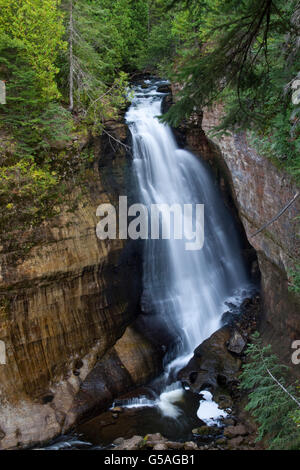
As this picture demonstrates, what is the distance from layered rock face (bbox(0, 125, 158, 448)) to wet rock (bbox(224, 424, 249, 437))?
2.84 m

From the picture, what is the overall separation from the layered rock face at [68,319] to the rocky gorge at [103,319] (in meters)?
0.03

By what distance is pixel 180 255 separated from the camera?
496 inches

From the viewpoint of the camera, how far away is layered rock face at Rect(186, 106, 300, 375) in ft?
28.2

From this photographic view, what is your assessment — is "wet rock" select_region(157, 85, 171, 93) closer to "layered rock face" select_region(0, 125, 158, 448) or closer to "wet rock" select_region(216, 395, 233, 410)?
"layered rock face" select_region(0, 125, 158, 448)

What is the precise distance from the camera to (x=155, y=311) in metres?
11.6

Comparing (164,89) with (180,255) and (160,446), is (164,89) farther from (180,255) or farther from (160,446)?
(160,446)

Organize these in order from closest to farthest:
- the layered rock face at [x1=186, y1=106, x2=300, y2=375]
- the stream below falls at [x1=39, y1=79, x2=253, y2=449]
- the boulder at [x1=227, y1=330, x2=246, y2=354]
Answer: the layered rock face at [x1=186, y1=106, x2=300, y2=375], the stream below falls at [x1=39, y1=79, x2=253, y2=449], the boulder at [x1=227, y1=330, x2=246, y2=354]

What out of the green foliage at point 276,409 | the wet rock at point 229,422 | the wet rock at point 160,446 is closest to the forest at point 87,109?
the green foliage at point 276,409

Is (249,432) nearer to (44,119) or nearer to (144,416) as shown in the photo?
(144,416)

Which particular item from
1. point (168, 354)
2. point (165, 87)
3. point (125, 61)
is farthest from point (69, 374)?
point (125, 61)

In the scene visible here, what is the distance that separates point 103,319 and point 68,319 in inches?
47.3

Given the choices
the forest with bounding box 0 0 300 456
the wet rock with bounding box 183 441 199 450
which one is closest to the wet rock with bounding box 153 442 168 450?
the wet rock with bounding box 183 441 199 450

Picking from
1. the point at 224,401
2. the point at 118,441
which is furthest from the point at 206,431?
the point at 118,441

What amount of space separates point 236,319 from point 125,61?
15417mm
